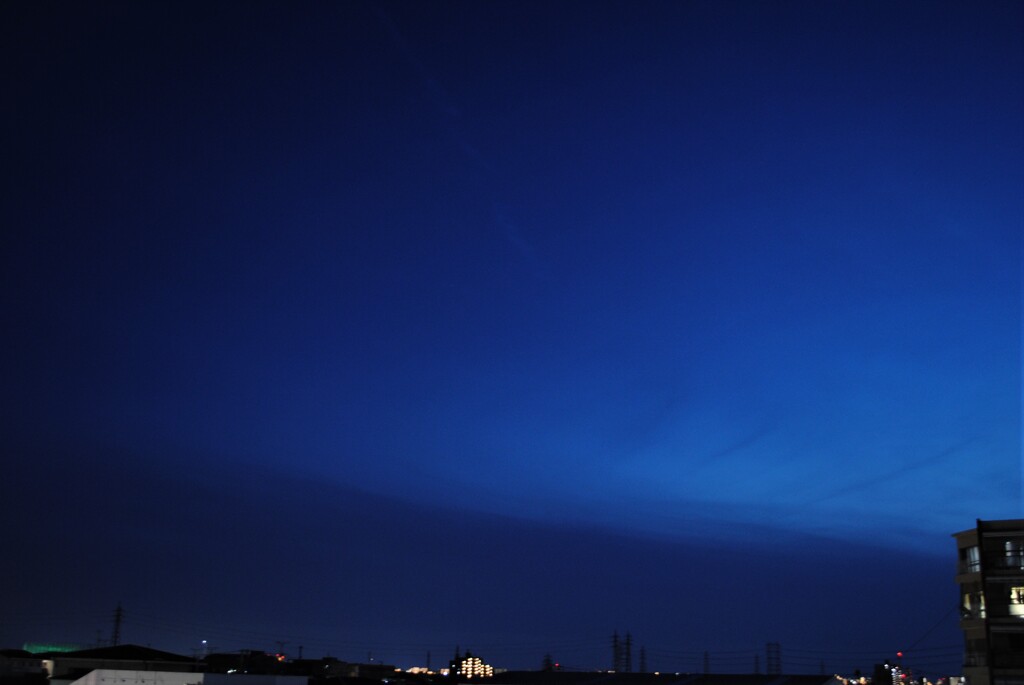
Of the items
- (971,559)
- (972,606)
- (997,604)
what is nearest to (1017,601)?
(997,604)

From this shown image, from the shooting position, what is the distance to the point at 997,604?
54.5 metres

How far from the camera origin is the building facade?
52.4 m

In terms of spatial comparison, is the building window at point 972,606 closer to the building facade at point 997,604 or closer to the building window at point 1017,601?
the building facade at point 997,604

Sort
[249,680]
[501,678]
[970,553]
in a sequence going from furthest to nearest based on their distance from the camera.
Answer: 1. [501,678]
2. [970,553]
3. [249,680]

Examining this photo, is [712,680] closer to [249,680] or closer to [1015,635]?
[1015,635]

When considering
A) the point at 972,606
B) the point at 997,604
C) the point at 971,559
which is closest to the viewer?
the point at 997,604

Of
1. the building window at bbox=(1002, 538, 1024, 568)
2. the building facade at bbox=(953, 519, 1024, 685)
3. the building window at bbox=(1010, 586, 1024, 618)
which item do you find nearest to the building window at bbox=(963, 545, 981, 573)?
the building facade at bbox=(953, 519, 1024, 685)

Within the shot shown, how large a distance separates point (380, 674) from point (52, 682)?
2169 inches

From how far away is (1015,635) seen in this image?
173 ft

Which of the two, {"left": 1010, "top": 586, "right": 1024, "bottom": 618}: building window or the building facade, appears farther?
{"left": 1010, "top": 586, "right": 1024, "bottom": 618}: building window

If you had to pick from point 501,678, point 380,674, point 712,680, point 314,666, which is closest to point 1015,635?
point 712,680

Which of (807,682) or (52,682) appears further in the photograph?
(52,682)

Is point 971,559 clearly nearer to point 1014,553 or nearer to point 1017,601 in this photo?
point 1014,553

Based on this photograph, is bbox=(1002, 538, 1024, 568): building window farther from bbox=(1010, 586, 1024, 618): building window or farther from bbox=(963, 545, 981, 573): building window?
bbox=(963, 545, 981, 573): building window
